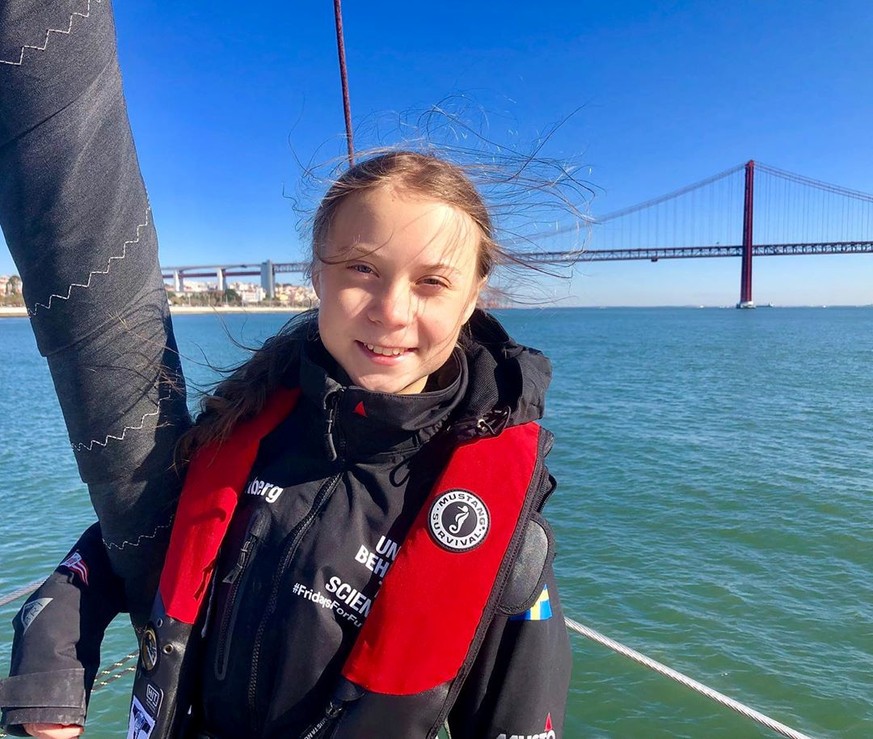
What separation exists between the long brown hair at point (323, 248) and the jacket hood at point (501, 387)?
17 cm

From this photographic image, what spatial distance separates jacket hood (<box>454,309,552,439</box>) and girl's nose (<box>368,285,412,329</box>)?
220 mm

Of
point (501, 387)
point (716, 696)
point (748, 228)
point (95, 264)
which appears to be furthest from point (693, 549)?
point (748, 228)

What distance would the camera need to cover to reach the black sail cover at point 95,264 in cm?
104

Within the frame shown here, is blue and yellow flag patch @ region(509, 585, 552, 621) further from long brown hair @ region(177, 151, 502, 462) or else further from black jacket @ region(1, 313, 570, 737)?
long brown hair @ region(177, 151, 502, 462)

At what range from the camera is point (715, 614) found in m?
6.62

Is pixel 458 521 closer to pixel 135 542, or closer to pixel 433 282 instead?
pixel 433 282

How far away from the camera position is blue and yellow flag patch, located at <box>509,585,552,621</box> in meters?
1.18

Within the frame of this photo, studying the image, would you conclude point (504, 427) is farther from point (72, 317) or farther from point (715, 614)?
point (715, 614)

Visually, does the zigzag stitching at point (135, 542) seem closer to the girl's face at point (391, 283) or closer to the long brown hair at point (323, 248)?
the long brown hair at point (323, 248)

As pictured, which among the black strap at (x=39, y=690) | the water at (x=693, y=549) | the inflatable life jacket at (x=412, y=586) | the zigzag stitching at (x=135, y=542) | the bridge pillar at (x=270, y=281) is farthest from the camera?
the bridge pillar at (x=270, y=281)

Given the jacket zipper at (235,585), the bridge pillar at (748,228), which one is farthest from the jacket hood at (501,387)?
the bridge pillar at (748,228)

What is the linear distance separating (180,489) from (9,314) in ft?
343

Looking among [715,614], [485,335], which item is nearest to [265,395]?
[485,335]

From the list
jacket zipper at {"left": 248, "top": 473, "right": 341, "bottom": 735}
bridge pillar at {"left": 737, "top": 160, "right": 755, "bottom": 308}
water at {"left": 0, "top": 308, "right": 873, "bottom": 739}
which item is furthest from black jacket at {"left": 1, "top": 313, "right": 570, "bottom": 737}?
bridge pillar at {"left": 737, "top": 160, "right": 755, "bottom": 308}
